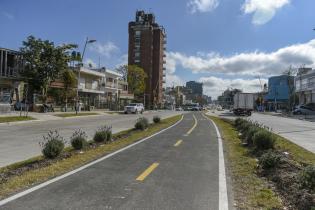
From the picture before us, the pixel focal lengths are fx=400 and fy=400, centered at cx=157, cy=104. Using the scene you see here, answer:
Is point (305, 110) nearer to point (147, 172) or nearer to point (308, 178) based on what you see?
point (147, 172)

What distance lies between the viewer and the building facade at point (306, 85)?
84.4 m

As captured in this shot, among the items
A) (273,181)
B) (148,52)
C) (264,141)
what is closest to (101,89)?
(148,52)

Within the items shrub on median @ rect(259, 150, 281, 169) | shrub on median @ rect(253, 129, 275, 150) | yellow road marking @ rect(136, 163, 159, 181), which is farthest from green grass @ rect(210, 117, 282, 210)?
yellow road marking @ rect(136, 163, 159, 181)

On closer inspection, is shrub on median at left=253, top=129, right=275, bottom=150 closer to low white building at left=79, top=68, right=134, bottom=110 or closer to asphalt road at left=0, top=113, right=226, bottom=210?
asphalt road at left=0, top=113, right=226, bottom=210

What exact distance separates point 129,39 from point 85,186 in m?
137

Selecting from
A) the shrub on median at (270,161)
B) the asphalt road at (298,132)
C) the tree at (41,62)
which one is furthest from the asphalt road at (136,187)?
the tree at (41,62)

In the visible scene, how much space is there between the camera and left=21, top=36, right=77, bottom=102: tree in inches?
1949

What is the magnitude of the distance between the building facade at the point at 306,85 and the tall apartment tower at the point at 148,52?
52761 millimetres

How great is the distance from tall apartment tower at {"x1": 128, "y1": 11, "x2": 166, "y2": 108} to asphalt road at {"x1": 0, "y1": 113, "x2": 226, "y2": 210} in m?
126

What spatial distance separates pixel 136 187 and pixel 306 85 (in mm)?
88306

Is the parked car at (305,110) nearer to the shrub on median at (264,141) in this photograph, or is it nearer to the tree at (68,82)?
the tree at (68,82)

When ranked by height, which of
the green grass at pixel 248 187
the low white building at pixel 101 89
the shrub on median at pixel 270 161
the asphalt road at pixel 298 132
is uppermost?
the low white building at pixel 101 89

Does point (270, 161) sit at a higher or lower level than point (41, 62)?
lower

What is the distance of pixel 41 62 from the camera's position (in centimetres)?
4956
